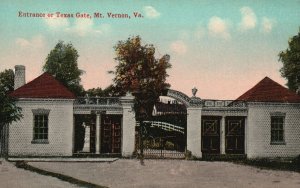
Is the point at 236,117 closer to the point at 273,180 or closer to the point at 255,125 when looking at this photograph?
the point at 255,125

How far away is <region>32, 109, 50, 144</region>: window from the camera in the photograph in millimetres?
18672

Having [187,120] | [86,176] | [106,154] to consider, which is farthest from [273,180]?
[106,154]

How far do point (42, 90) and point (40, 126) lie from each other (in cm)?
144

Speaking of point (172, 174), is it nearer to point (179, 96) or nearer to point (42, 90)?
point (179, 96)

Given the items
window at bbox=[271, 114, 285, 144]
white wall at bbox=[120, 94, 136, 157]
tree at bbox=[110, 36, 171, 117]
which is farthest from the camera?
tree at bbox=[110, 36, 171, 117]

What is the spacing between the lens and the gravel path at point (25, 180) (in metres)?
11.3

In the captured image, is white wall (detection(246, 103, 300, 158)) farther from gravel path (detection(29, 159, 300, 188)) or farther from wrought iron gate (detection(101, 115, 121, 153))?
wrought iron gate (detection(101, 115, 121, 153))

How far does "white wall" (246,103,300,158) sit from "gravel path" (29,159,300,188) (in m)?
2.31

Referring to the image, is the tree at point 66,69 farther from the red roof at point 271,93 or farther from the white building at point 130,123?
the red roof at point 271,93

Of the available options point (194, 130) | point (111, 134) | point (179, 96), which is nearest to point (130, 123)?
point (111, 134)

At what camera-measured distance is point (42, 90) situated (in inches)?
739

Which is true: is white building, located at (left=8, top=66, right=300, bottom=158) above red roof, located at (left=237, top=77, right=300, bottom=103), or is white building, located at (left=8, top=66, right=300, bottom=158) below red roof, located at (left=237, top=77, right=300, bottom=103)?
below

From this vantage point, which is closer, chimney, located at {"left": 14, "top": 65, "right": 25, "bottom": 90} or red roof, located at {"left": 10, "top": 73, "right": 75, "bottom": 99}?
red roof, located at {"left": 10, "top": 73, "right": 75, "bottom": 99}

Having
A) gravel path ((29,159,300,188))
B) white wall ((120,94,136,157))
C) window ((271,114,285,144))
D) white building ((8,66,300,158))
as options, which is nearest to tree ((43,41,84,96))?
white building ((8,66,300,158))
